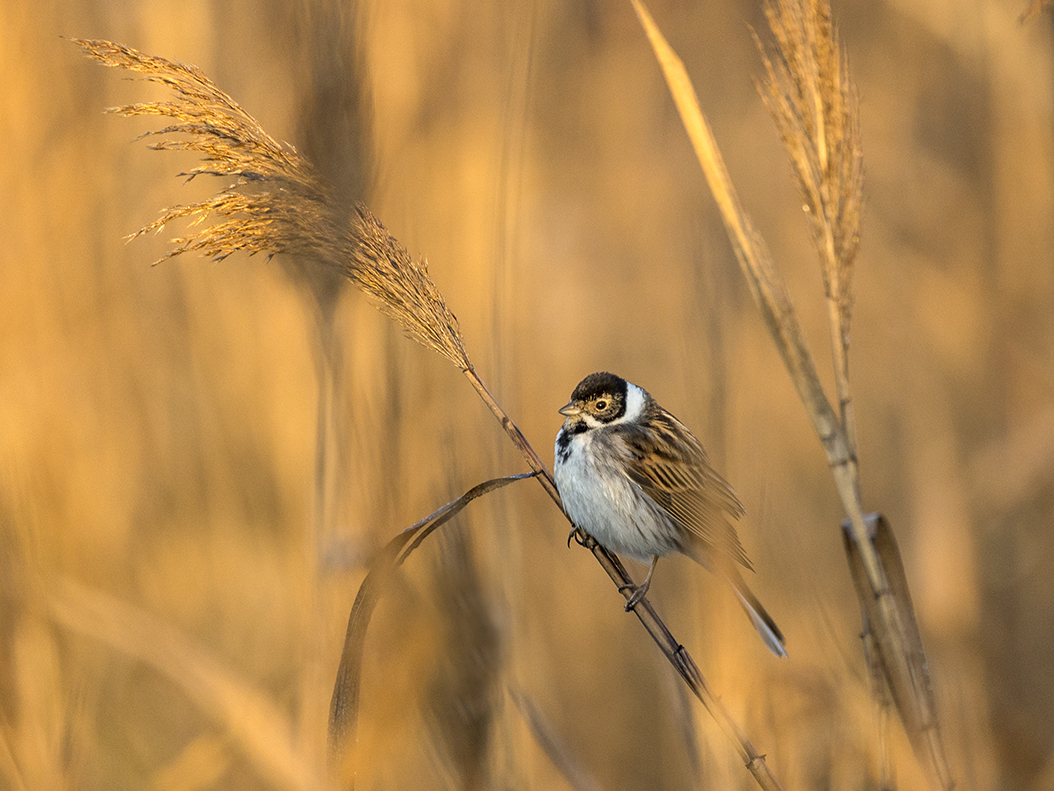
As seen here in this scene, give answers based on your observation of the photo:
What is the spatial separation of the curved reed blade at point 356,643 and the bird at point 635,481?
1170 mm

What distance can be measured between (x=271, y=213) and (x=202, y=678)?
1211 millimetres

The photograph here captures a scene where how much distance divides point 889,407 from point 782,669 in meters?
2.58

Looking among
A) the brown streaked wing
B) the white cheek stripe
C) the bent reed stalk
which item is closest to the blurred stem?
the bent reed stalk

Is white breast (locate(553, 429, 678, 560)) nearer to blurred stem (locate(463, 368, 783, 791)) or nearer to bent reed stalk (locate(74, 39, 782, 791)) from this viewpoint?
blurred stem (locate(463, 368, 783, 791))

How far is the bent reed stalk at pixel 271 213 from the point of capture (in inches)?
58.9

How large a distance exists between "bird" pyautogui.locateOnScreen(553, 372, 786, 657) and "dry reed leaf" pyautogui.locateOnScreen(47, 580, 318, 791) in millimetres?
908

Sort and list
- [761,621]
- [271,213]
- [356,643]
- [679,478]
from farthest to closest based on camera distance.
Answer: [679,478] → [761,621] → [271,213] → [356,643]

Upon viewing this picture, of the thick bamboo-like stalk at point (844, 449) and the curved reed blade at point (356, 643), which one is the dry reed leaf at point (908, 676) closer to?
the thick bamboo-like stalk at point (844, 449)

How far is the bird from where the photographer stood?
8.90ft

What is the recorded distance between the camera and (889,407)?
454 centimetres

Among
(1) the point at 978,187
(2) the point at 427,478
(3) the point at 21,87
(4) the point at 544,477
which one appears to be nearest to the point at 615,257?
(1) the point at 978,187

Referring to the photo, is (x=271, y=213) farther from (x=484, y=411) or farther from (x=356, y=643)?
(x=484, y=411)

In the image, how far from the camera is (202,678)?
2262 mm

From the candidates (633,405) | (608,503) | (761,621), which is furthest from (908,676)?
(633,405)
